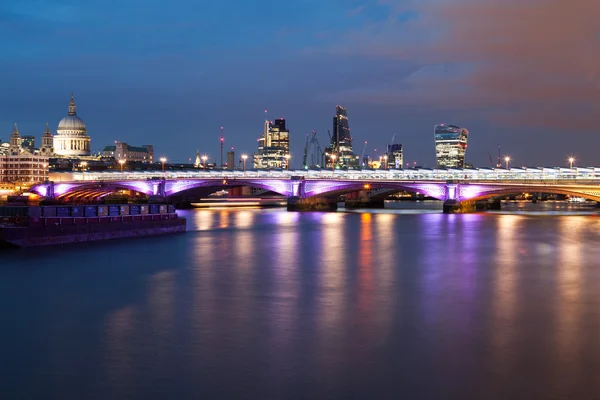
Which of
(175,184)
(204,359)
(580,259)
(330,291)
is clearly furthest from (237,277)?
(175,184)

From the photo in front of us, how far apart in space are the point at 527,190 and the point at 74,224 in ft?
177

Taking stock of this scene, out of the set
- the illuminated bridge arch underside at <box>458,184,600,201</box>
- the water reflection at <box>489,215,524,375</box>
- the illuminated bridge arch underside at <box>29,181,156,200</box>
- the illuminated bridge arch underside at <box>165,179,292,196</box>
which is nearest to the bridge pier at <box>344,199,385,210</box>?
the illuminated bridge arch underside at <box>165,179,292,196</box>

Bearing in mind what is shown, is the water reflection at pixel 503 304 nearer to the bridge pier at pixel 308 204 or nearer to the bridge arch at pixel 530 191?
the bridge arch at pixel 530 191

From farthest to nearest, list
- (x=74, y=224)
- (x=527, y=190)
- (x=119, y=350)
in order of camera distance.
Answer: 1. (x=527, y=190)
2. (x=74, y=224)
3. (x=119, y=350)

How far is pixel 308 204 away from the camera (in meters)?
103

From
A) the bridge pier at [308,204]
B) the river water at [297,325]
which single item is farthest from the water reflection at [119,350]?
the bridge pier at [308,204]

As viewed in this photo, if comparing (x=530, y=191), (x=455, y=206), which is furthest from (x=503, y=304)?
(x=455, y=206)

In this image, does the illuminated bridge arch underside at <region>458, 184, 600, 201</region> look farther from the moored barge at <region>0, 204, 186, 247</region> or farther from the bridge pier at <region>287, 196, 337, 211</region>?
the moored barge at <region>0, 204, 186, 247</region>

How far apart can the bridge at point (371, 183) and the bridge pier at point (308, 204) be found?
19.4 inches

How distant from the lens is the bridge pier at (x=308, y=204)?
10194 centimetres

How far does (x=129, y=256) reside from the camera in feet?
129

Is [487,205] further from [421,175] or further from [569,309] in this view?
[569,309]

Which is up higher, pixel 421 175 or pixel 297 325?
pixel 421 175

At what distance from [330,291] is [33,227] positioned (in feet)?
76.0
